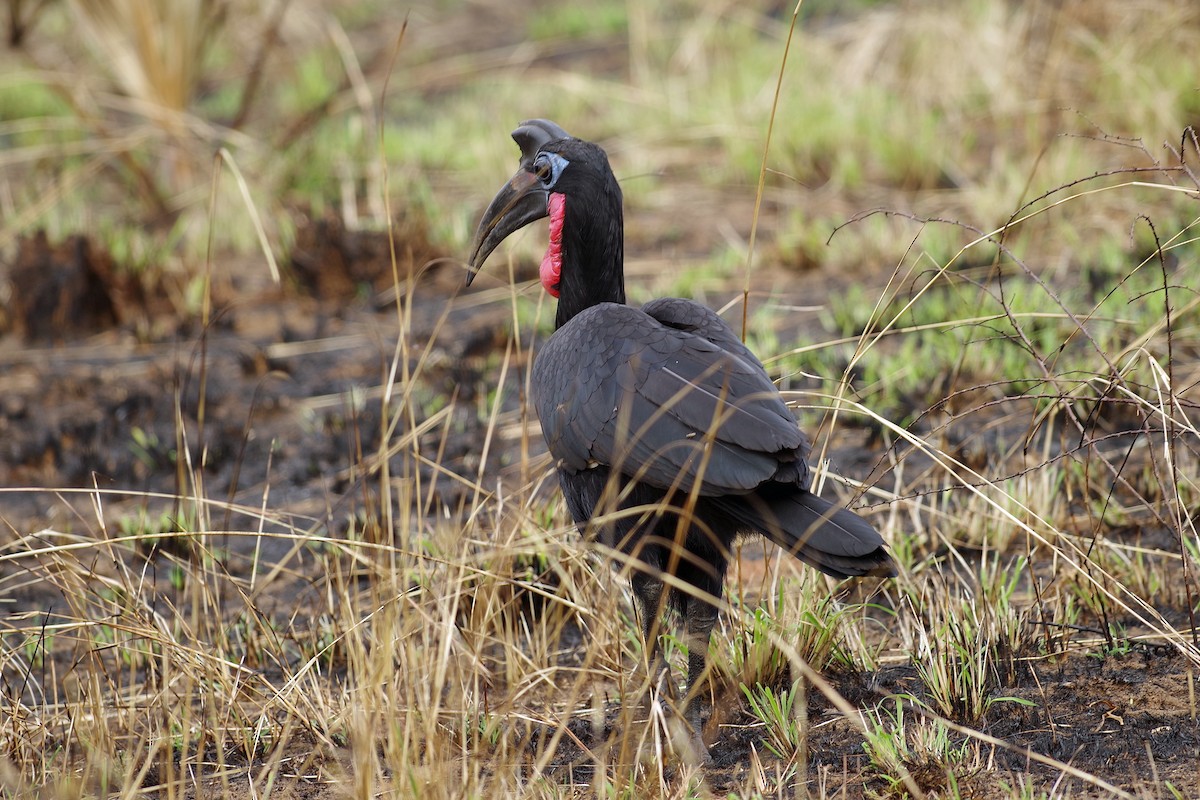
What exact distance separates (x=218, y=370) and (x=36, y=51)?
6.14 m

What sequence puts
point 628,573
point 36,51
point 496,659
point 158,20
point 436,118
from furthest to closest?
point 36,51, point 436,118, point 158,20, point 496,659, point 628,573

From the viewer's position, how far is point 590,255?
10.2 ft

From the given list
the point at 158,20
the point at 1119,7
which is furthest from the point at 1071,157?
the point at 158,20

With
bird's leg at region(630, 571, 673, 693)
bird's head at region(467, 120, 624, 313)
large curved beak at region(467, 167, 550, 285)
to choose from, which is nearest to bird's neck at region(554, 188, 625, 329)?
bird's head at region(467, 120, 624, 313)

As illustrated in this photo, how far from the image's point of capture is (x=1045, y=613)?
115 inches

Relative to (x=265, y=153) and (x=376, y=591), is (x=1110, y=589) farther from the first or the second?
(x=265, y=153)

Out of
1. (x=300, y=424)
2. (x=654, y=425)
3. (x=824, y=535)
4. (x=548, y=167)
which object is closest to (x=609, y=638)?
(x=654, y=425)

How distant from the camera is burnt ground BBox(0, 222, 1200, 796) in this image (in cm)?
263

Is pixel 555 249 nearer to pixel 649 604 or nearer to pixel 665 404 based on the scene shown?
pixel 665 404

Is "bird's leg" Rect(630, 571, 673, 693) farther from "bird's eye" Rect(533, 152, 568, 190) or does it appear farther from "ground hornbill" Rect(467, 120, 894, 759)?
"bird's eye" Rect(533, 152, 568, 190)

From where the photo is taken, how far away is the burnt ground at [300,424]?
263cm

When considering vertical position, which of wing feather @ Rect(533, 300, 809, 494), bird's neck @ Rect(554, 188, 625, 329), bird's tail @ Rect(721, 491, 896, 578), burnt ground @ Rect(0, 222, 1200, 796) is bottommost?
burnt ground @ Rect(0, 222, 1200, 796)

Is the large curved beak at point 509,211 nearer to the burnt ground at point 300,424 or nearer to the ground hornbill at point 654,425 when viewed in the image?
the ground hornbill at point 654,425

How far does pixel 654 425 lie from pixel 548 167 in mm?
910
